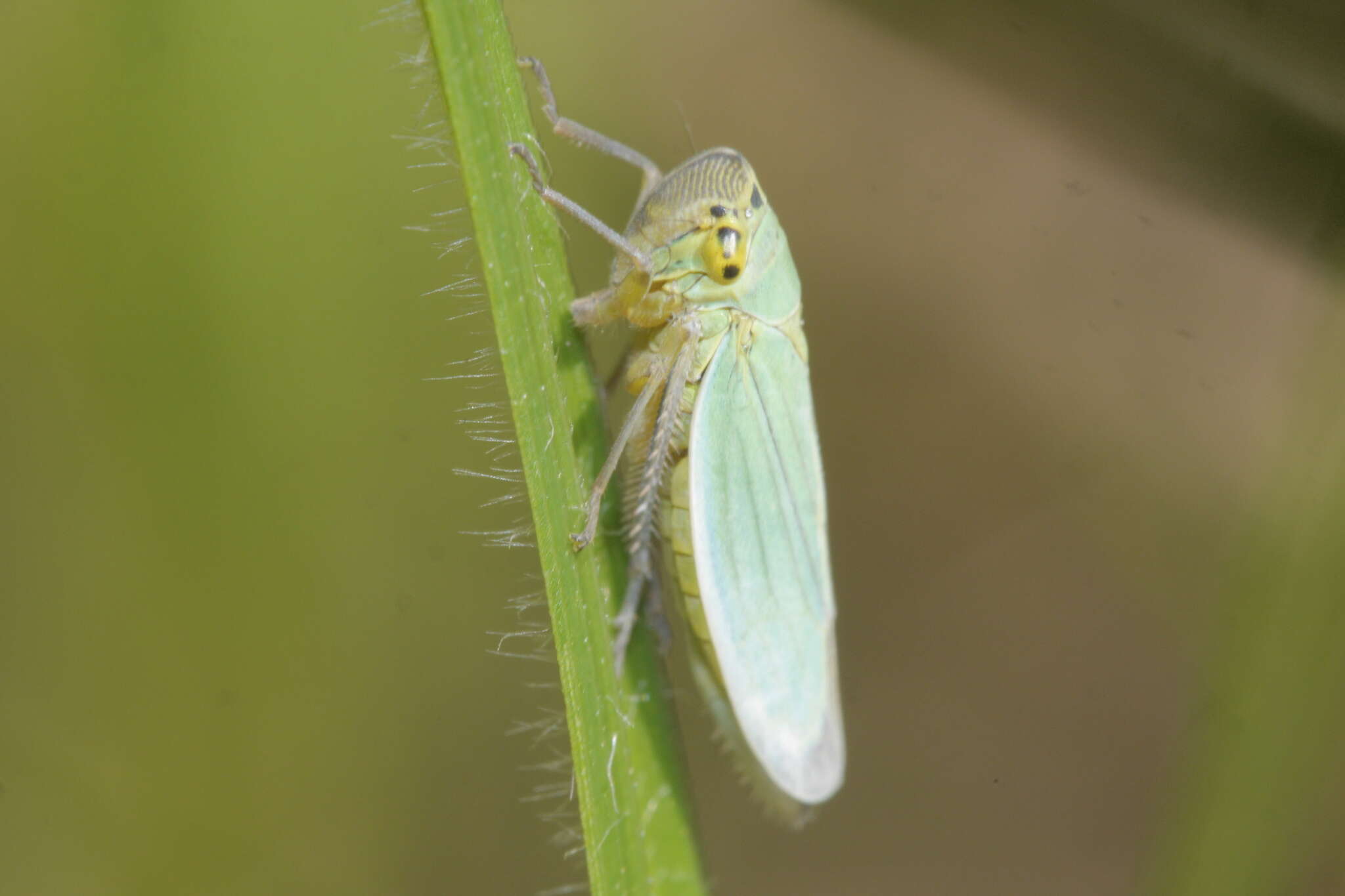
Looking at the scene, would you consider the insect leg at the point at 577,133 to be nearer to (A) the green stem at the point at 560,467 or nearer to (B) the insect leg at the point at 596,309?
(B) the insect leg at the point at 596,309

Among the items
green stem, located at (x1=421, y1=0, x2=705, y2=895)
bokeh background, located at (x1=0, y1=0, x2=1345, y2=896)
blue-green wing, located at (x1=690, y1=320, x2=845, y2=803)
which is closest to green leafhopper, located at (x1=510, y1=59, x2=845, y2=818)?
blue-green wing, located at (x1=690, y1=320, x2=845, y2=803)

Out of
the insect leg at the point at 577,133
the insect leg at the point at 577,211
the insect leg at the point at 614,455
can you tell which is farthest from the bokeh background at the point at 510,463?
the insect leg at the point at 577,211

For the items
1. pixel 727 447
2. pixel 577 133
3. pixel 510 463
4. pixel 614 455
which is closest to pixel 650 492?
pixel 614 455

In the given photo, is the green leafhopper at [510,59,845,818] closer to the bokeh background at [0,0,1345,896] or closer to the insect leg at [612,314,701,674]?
the insect leg at [612,314,701,674]

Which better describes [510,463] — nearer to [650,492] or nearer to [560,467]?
[560,467]

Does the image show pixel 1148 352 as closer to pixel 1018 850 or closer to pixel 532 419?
pixel 1018 850

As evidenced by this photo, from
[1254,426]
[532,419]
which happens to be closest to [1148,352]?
[1254,426]
